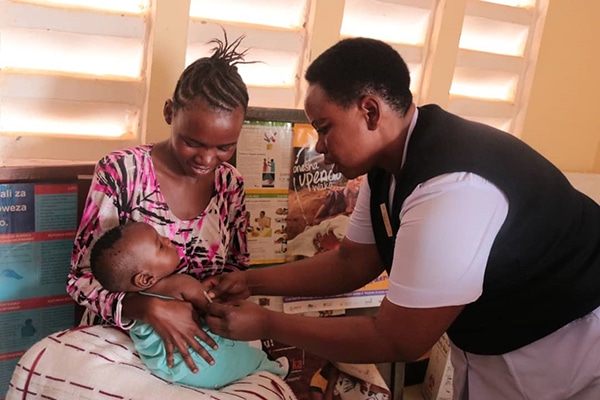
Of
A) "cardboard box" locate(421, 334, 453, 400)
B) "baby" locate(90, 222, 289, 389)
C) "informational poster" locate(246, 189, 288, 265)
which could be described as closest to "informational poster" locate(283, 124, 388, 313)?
"informational poster" locate(246, 189, 288, 265)

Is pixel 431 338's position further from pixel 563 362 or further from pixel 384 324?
pixel 563 362

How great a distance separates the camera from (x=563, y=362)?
118cm

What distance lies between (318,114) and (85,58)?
2.44 ft

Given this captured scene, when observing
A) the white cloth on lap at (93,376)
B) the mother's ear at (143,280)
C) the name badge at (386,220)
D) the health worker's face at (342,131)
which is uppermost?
the health worker's face at (342,131)

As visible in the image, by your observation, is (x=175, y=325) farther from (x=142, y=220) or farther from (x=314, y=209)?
(x=314, y=209)

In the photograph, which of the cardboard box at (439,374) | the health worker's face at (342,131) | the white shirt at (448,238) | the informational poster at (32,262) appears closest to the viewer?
the white shirt at (448,238)

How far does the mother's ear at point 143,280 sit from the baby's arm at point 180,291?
22 mm

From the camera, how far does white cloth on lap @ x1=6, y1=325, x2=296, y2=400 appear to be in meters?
1.13

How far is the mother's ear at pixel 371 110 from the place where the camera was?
1.07m

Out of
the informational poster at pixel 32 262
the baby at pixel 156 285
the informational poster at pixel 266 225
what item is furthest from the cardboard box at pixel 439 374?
the informational poster at pixel 32 262

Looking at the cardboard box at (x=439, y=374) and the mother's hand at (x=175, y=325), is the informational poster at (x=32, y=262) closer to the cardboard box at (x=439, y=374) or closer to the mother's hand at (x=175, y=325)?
the mother's hand at (x=175, y=325)

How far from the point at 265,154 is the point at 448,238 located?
834 millimetres

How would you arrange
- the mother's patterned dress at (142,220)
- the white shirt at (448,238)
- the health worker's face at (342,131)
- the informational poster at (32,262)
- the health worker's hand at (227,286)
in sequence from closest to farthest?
the white shirt at (448,238) → the health worker's face at (342,131) → the mother's patterned dress at (142,220) → the health worker's hand at (227,286) → the informational poster at (32,262)

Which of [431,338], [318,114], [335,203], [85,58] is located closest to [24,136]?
[85,58]
